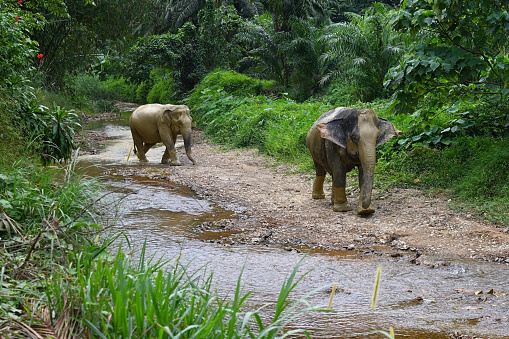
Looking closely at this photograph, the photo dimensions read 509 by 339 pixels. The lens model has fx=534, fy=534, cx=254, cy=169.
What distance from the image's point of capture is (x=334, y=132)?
725 centimetres

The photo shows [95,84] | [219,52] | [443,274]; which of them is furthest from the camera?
[95,84]

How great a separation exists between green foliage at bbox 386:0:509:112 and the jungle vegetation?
27mm

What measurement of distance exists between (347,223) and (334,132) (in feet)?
4.08

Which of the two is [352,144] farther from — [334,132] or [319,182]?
[319,182]

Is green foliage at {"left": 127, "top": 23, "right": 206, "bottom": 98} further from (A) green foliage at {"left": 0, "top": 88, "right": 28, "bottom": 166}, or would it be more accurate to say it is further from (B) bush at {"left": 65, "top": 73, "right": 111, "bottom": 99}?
(A) green foliage at {"left": 0, "top": 88, "right": 28, "bottom": 166}

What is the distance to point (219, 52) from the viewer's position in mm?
25547

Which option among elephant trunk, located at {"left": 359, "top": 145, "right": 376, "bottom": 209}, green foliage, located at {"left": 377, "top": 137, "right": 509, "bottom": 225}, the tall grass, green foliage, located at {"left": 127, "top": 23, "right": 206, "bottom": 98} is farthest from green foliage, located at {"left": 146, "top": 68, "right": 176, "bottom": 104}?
the tall grass

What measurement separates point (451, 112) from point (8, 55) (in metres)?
7.35

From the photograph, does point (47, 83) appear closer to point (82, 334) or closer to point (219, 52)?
point (219, 52)

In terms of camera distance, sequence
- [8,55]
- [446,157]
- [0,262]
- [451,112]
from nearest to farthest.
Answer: [0,262] → [8,55] → [446,157] → [451,112]

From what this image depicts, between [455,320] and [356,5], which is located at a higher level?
[356,5]

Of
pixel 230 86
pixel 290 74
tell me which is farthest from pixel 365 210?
pixel 290 74

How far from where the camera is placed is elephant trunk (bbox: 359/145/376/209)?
23.0ft

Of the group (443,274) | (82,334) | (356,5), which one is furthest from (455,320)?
(356,5)
